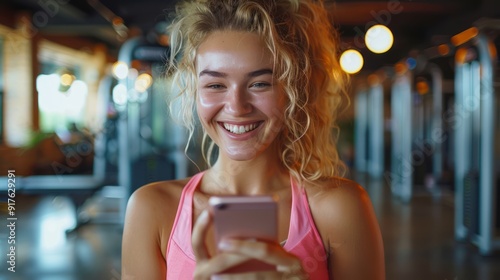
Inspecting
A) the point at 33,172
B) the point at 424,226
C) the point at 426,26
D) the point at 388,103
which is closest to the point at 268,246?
the point at 424,226

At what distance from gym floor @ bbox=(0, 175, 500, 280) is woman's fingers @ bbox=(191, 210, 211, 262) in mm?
2368

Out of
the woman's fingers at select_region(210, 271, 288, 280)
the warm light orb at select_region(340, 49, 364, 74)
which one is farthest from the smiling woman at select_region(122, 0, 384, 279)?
the warm light orb at select_region(340, 49, 364, 74)

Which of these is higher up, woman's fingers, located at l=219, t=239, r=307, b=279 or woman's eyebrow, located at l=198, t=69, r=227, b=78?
woman's eyebrow, located at l=198, t=69, r=227, b=78

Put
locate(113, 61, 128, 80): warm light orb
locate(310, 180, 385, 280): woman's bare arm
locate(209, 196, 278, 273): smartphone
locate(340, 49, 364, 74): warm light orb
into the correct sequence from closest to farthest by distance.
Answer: locate(209, 196, 278, 273): smartphone → locate(310, 180, 385, 280): woman's bare arm → locate(113, 61, 128, 80): warm light orb → locate(340, 49, 364, 74): warm light orb

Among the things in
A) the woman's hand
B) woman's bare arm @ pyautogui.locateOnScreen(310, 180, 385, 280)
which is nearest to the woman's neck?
woman's bare arm @ pyautogui.locateOnScreen(310, 180, 385, 280)

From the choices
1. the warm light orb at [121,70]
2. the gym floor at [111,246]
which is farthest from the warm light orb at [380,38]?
the warm light orb at [121,70]

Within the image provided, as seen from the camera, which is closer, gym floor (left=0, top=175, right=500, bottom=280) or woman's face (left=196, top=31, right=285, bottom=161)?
woman's face (left=196, top=31, right=285, bottom=161)

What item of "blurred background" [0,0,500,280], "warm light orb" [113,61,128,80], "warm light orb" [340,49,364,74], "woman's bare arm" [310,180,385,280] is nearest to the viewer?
"woman's bare arm" [310,180,385,280]

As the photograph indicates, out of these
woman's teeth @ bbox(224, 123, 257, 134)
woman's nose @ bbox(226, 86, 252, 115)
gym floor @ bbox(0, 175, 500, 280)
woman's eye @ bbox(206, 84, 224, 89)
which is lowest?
gym floor @ bbox(0, 175, 500, 280)

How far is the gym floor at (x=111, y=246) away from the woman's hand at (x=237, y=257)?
7.79 ft

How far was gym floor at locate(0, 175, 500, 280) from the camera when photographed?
13.7ft

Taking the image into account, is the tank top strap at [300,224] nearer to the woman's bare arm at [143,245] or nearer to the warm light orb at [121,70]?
the woman's bare arm at [143,245]

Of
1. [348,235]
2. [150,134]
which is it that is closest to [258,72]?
[348,235]

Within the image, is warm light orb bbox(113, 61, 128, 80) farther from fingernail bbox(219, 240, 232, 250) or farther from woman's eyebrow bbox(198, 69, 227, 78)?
fingernail bbox(219, 240, 232, 250)
